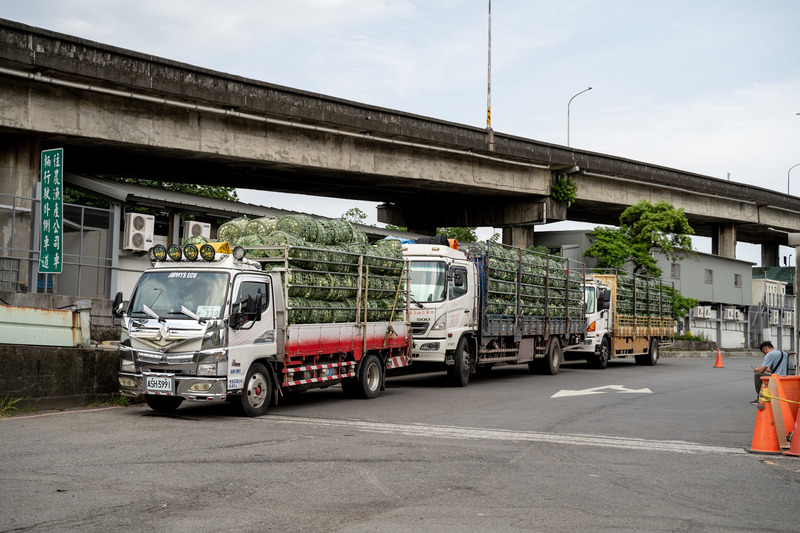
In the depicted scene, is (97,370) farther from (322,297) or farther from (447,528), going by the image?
(447,528)

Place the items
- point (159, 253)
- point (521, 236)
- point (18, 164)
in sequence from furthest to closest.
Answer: point (521, 236)
point (18, 164)
point (159, 253)

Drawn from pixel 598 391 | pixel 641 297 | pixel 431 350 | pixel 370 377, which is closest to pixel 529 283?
pixel 598 391

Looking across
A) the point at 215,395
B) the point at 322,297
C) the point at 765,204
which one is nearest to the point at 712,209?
the point at 765,204

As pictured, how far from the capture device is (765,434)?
33.0 ft

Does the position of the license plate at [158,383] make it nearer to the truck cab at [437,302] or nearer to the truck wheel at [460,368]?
the truck cab at [437,302]

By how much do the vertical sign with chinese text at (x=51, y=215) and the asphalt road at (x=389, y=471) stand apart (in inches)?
261

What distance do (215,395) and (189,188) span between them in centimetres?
4929

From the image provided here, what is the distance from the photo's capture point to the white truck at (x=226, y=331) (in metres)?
11.6

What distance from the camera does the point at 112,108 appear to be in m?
24.1

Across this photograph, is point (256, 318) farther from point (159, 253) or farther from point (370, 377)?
point (370, 377)

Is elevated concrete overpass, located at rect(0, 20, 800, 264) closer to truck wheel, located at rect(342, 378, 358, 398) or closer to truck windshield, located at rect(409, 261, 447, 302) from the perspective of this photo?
truck windshield, located at rect(409, 261, 447, 302)

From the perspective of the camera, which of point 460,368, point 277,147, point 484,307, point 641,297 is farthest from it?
point 641,297

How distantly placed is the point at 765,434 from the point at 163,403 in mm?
8519

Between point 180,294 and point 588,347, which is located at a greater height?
point 180,294
